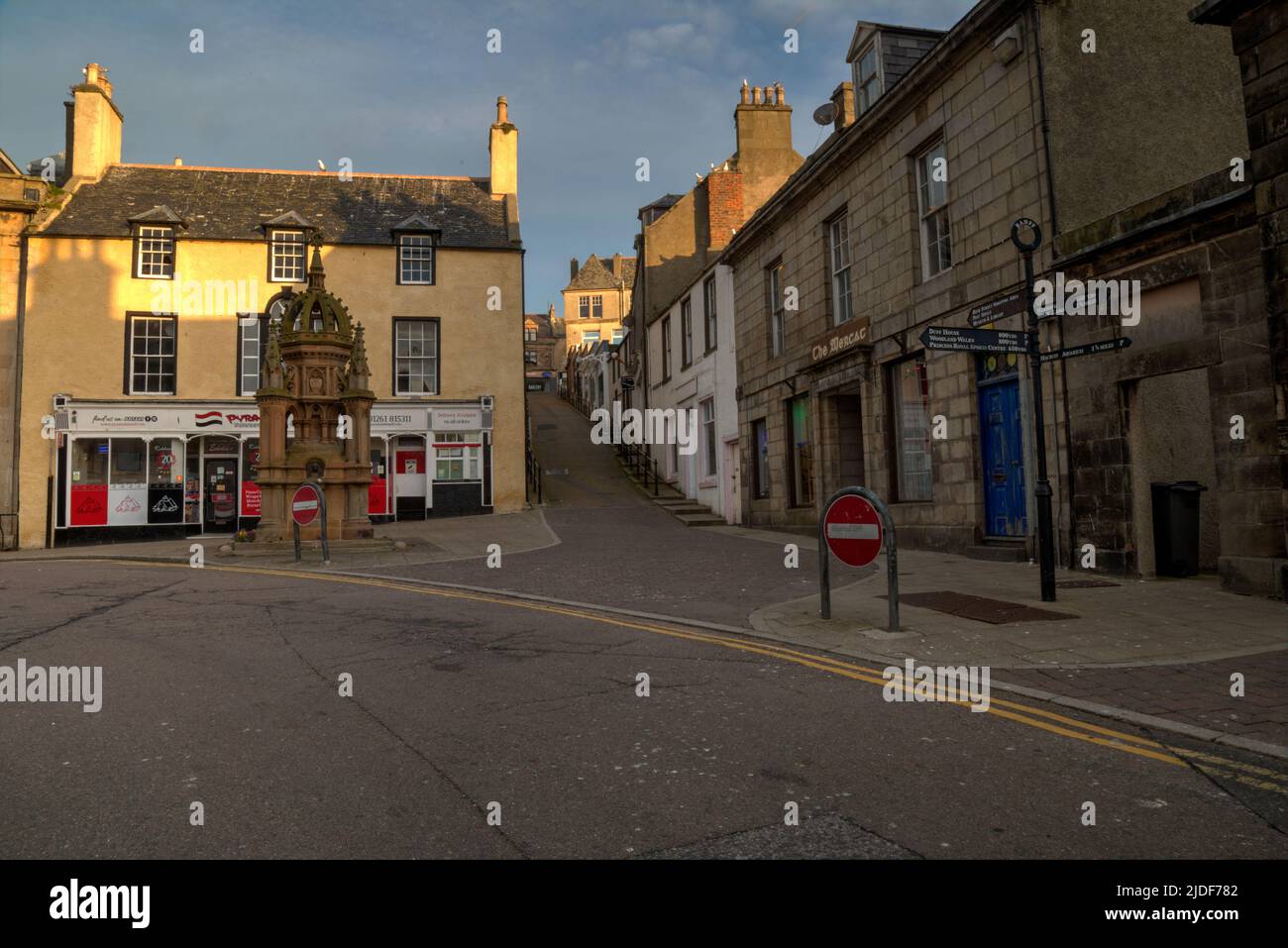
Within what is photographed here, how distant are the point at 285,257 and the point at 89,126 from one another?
7609mm

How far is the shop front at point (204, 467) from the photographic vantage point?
2408 cm

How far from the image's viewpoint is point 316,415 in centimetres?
1827

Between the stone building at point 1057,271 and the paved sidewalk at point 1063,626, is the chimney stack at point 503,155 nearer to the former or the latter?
the stone building at point 1057,271

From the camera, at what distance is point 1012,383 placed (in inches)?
493

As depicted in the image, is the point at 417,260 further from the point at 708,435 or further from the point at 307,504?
the point at 307,504

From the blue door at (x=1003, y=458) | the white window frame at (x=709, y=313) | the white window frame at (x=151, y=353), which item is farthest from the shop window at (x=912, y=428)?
the white window frame at (x=151, y=353)

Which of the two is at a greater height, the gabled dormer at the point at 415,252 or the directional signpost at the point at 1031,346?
the gabled dormer at the point at 415,252

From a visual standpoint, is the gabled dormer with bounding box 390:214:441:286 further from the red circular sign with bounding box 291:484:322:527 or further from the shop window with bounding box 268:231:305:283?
the red circular sign with bounding box 291:484:322:527

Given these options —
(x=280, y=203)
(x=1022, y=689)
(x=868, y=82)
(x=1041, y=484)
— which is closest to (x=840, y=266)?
(x=868, y=82)

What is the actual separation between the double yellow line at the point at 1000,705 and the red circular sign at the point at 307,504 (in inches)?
135

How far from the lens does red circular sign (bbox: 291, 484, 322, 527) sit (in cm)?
1437
